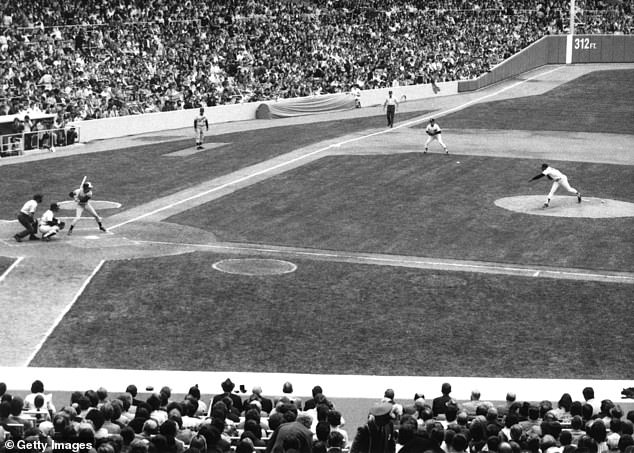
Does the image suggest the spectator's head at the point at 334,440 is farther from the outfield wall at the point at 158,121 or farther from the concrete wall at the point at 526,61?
the concrete wall at the point at 526,61

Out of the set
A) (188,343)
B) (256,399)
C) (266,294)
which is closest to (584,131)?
(266,294)

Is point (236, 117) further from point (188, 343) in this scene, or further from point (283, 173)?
point (188, 343)

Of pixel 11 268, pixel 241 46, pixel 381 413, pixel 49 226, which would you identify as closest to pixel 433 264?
pixel 49 226

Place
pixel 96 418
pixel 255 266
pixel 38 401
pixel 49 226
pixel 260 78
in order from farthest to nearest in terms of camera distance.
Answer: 1. pixel 260 78
2. pixel 49 226
3. pixel 255 266
4. pixel 38 401
5. pixel 96 418

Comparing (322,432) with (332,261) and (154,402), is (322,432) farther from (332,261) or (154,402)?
(332,261)

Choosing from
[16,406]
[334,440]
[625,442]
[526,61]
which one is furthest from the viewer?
[526,61]

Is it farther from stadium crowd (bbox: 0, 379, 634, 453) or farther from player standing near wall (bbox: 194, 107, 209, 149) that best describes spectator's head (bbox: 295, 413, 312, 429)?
player standing near wall (bbox: 194, 107, 209, 149)

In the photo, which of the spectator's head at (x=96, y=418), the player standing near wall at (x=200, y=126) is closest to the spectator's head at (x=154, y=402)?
the spectator's head at (x=96, y=418)
